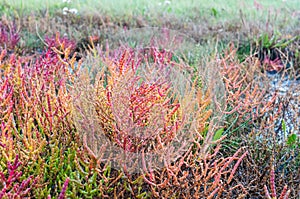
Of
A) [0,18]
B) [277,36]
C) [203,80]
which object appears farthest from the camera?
[0,18]

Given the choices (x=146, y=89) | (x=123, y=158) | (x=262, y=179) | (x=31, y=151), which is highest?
(x=146, y=89)

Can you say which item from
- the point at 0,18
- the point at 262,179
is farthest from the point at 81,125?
the point at 0,18

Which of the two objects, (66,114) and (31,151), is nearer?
(31,151)

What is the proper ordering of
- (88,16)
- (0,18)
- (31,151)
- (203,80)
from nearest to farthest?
(31,151), (203,80), (0,18), (88,16)

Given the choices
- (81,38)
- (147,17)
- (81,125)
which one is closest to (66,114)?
(81,125)

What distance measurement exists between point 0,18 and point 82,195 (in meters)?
4.14

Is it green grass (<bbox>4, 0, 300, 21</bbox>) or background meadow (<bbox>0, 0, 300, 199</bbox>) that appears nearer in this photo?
background meadow (<bbox>0, 0, 300, 199</bbox>)

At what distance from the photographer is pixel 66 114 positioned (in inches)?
74.2

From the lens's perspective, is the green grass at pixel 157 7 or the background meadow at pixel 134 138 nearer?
the background meadow at pixel 134 138

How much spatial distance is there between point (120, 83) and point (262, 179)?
3.05 feet

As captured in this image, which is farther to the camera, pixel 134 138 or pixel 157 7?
pixel 157 7

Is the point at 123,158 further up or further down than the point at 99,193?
further up

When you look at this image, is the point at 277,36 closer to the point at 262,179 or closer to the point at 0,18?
the point at 262,179

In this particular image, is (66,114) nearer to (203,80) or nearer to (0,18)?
(203,80)
